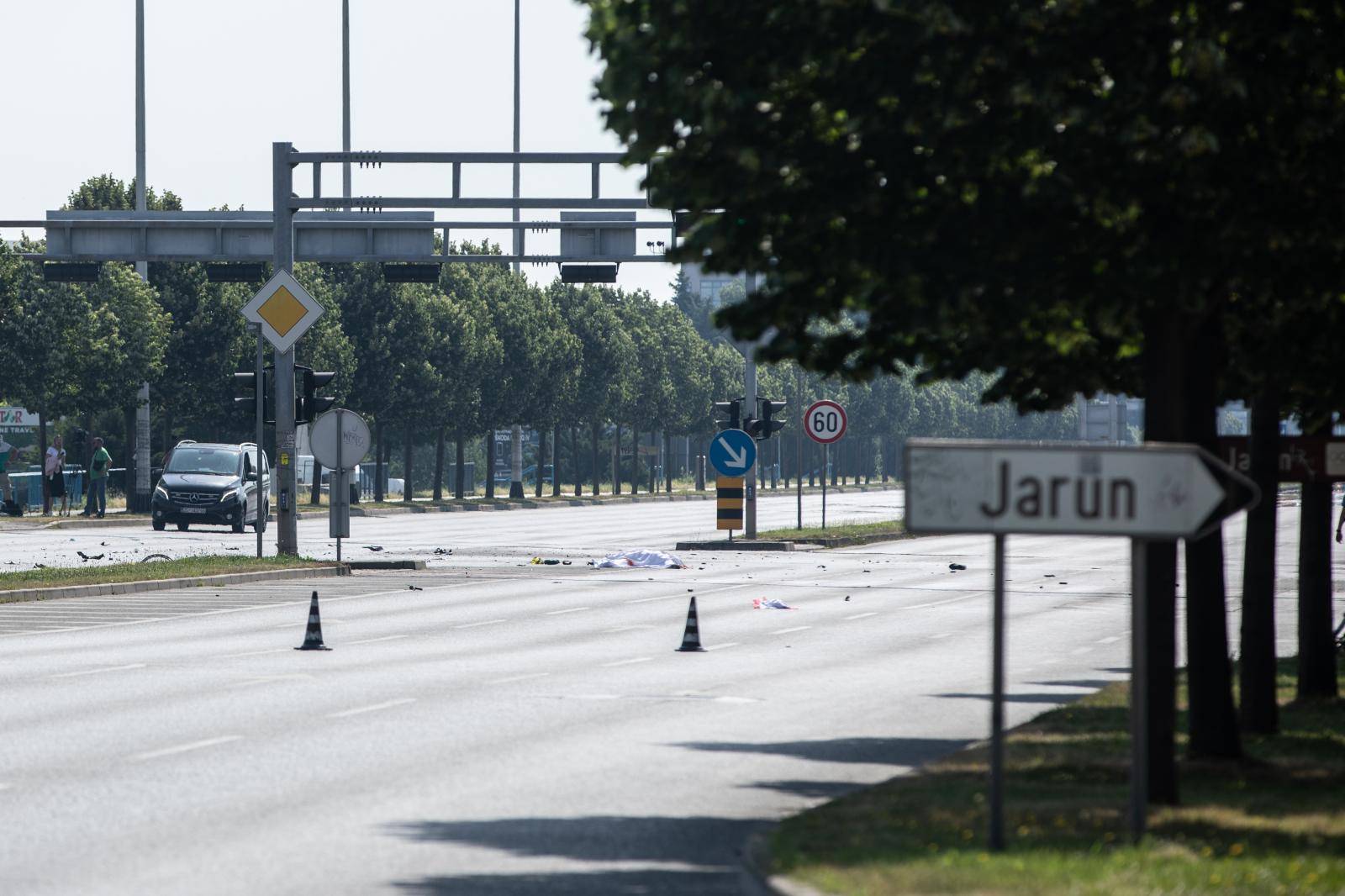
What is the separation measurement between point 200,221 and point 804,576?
1689cm

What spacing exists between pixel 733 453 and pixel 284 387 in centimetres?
1081

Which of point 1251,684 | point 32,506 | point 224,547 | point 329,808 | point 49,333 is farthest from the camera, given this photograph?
point 32,506

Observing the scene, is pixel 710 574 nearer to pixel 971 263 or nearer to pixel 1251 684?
pixel 1251 684

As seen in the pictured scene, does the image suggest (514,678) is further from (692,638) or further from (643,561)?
(643,561)

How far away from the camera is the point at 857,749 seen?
42.4 feet

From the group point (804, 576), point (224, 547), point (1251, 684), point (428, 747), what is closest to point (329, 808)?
point (428, 747)

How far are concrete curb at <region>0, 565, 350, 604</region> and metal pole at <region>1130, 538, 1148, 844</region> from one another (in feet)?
63.5

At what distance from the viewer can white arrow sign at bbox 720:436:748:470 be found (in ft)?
137

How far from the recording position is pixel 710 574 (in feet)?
108

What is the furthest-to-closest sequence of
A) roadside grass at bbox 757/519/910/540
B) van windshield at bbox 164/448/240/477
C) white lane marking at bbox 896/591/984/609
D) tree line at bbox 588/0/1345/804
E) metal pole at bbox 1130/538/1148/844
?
van windshield at bbox 164/448/240/477, roadside grass at bbox 757/519/910/540, white lane marking at bbox 896/591/984/609, tree line at bbox 588/0/1345/804, metal pole at bbox 1130/538/1148/844

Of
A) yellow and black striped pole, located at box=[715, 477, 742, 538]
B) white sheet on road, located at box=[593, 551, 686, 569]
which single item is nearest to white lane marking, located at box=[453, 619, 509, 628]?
white sheet on road, located at box=[593, 551, 686, 569]

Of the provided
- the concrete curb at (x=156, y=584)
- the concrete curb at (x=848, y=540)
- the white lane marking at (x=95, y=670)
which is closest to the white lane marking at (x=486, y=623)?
the white lane marking at (x=95, y=670)

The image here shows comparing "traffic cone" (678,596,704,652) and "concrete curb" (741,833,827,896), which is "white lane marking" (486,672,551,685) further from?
"concrete curb" (741,833,827,896)

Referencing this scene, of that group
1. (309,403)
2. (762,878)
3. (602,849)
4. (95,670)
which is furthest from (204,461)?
(762,878)
